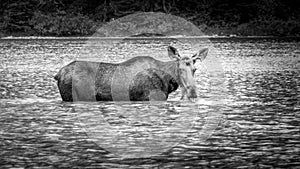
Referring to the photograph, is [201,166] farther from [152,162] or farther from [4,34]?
[4,34]

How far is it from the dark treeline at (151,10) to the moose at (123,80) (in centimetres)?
6118

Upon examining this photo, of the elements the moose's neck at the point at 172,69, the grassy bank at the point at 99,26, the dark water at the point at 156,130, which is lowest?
the grassy bank at the point at 99,26

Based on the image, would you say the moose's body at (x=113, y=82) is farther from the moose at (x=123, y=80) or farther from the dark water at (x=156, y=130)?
the dark water at (x=156, y=130)

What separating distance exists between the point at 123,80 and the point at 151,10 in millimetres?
69057

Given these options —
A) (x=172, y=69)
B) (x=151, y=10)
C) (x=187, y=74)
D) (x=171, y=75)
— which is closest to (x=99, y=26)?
(x=151, y=10)

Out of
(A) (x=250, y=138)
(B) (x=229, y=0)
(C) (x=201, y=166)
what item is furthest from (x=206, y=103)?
(B) (x=229, y=0)

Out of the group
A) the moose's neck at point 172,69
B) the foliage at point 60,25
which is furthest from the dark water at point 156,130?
the foliage at point 60,25

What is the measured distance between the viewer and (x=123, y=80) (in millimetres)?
18266

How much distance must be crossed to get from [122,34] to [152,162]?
71641mm

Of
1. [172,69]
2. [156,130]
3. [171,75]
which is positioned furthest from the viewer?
[172,69]

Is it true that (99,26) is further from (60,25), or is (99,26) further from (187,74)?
(187,74)

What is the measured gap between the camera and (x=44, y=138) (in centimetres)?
1314

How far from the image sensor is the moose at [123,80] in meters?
18.1

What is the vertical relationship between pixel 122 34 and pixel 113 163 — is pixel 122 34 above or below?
below
